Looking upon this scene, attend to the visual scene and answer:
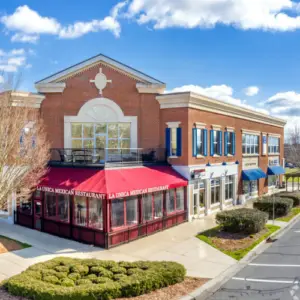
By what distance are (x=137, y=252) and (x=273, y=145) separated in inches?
1098

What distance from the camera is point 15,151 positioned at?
14.5 metres

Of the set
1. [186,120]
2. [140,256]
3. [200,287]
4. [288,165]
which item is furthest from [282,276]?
[288,165]

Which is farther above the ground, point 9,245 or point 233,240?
point 9,245

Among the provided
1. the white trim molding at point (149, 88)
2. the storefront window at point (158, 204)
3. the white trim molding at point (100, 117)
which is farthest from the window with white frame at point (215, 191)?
the white trim molding at point (149, 88)

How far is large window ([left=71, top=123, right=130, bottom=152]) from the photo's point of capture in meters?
22.5

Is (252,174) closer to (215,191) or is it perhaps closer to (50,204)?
(215,191)

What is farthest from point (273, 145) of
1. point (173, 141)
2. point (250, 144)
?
point (173, 141)

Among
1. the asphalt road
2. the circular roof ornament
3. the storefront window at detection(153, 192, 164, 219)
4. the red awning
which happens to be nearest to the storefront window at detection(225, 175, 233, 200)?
the red awning

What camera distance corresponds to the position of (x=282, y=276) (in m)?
12.2

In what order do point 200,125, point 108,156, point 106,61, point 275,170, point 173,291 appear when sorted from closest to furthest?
point 173,291, point 108,156, point 106,61, point 200,125, point 275,170

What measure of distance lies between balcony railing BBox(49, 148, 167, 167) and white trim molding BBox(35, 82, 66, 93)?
13.0 ft

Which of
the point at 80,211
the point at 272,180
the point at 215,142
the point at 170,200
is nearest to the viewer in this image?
the point at 80,211

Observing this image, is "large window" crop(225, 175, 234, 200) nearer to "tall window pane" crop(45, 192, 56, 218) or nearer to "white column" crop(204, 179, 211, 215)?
"white column" crop(204, 179, 211, 215)

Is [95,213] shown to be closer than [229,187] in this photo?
Yes
